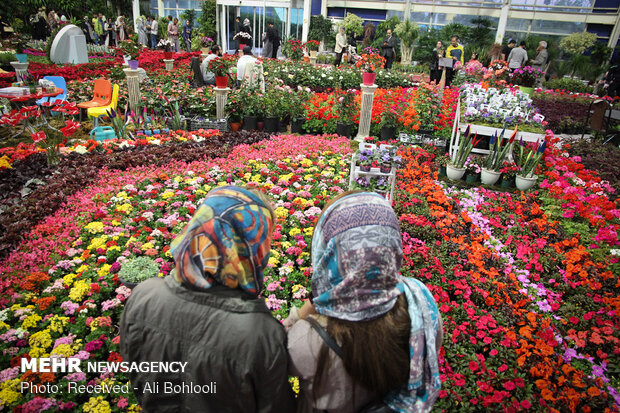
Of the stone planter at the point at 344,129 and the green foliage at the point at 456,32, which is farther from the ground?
the green foliage at the point at 456,32

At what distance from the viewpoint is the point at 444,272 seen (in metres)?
3.40

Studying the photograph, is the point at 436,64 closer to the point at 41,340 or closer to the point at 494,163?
the point at 494,163

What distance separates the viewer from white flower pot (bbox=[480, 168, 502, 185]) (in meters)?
5.37

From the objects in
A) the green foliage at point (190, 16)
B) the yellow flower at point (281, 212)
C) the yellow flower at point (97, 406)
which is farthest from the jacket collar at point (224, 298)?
the green foliage at point (190, 16)

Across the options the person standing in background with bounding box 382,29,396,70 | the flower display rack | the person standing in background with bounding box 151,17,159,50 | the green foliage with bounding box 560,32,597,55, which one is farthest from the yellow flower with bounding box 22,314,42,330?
the green foliage with bounding box 560,32,597,55

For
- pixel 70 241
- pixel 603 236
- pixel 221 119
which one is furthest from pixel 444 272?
pixel 221 119

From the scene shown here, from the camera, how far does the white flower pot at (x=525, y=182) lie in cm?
515

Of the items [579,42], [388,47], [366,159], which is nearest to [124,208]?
A: [366,159]

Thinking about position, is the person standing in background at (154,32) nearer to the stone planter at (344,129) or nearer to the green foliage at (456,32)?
the green foliage at (456,32)

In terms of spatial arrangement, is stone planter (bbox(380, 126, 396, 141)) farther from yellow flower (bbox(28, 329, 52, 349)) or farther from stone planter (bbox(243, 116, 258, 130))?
yellow flower (bbox(28, 329, 52, 349))

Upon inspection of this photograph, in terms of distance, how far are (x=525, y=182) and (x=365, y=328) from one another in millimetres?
4887

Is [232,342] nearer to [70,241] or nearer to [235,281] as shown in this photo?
[235,281]

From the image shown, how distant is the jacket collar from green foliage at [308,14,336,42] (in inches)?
903

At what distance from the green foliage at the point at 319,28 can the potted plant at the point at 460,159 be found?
1875 centimetres
